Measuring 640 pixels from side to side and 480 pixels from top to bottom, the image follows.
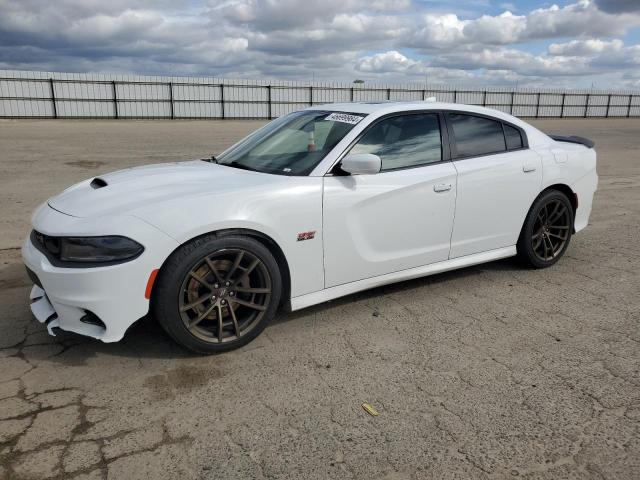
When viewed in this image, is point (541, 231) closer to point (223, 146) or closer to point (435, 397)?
point (435, 397)

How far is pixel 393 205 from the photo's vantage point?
Answer: 3.81 metres

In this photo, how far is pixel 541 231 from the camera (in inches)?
192

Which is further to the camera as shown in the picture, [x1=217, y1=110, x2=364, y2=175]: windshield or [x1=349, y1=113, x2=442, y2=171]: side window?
[x1=349, y1=113, x2=442, y2=171]: side window

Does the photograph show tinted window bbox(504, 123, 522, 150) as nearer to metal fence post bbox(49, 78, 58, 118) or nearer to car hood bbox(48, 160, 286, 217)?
car hood bbox(48, 160, 286, 217)

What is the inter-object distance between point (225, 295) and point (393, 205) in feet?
4.55

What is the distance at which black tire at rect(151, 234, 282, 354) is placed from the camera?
3053 mm

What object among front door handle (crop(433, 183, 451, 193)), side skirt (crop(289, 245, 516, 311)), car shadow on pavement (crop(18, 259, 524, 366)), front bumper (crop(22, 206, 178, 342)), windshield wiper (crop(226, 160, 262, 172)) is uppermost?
windshield wiper (crop(226, 160, 262, 172))

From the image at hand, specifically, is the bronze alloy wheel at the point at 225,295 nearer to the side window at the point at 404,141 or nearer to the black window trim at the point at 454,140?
the side window at the point at 404,141

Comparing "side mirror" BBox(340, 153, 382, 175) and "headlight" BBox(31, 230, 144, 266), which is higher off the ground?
"side mirror" BBox(340, 153, 382, 175)

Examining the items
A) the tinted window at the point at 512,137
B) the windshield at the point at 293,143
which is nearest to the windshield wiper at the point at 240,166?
the windshield at the point at 293,143

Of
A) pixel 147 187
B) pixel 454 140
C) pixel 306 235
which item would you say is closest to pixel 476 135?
pixel 454 140

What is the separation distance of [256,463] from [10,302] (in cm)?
281

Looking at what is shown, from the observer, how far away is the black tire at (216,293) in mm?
3053

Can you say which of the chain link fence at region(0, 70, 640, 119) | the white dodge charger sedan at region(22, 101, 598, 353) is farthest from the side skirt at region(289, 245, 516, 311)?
the chain link fence at region(0, 70, 640, 119)
